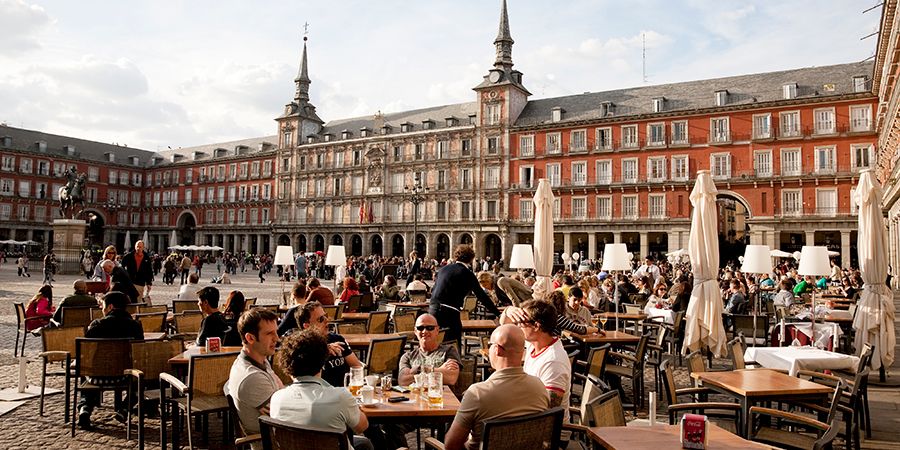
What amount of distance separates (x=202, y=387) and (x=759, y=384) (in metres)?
4.76

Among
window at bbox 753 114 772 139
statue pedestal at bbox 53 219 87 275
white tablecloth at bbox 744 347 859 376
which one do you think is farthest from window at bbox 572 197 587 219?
white tablecloth at bbox 744 347 859 376

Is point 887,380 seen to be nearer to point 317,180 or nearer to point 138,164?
point 317,180

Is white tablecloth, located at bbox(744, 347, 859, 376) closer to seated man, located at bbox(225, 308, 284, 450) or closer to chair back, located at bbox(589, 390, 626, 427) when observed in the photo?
chair back, located at bbox(589, 390, 626, 427)

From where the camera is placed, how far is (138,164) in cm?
6406

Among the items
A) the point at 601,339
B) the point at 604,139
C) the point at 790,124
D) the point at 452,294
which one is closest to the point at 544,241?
the point at 601,339

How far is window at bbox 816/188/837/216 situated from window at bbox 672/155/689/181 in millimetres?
7133

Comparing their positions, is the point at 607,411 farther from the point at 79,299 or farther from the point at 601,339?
the point at 79,299

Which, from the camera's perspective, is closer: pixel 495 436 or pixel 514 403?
pixel 495 436

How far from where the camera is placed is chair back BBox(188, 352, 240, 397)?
16.3ft

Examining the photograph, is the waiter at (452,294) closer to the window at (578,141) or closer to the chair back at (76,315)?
the chair back at (76,315)

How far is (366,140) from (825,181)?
32.7m

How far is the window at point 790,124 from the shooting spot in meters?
34.1

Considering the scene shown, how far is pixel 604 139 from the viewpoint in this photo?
39.7 meters

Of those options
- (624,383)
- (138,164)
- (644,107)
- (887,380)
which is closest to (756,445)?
(624,383)
